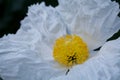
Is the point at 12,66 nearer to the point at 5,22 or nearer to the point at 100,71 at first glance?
the point at 100,71

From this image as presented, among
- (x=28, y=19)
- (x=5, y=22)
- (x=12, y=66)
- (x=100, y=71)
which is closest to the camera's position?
(x=100, y=71)

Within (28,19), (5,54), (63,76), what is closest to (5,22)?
(28,19)

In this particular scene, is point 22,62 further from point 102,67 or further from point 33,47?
point 102,67

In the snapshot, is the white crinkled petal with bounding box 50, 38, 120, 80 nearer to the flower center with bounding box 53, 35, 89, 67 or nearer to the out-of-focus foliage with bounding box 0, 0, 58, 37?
the flower center with bounding box 53, 35, 89, 67

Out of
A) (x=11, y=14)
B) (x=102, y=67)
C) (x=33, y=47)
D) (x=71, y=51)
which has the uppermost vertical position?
(x=11, y=14)

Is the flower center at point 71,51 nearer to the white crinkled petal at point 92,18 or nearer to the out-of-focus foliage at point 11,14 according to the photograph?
the white crinkled petal at point 92,18

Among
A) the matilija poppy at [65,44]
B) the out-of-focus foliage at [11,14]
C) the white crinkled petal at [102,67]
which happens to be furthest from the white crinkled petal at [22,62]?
the out-of-focus foliage at [11,14]

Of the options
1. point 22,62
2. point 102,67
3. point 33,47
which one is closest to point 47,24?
point 33,47

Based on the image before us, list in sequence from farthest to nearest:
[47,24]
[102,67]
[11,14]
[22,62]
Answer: [11,14]
[47,24]
[22,62]
[102,67]
